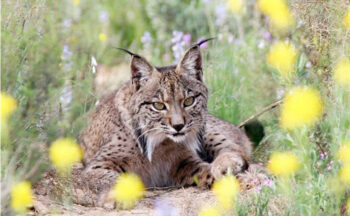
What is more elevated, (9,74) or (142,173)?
(9,74)

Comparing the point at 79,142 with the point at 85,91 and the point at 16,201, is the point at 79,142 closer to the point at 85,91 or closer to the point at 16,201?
the point at 85,91

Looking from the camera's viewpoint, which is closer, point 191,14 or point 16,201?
point 16,201

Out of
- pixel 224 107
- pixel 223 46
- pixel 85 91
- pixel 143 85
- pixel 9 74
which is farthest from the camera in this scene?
pixel 223 46

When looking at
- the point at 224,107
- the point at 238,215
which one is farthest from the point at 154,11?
the point at 238,215

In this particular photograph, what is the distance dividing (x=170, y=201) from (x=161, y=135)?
66 centimetres

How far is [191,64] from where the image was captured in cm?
593

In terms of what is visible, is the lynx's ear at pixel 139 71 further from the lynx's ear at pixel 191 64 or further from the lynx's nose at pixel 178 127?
the lynx's nose at pixel 178 127

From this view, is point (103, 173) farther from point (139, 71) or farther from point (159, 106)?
point (139, 71)

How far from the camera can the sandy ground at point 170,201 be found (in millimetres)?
4738

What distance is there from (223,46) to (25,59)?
3168mm

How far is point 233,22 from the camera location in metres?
9.09

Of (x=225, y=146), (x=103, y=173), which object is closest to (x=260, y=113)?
(x=225, y=146)

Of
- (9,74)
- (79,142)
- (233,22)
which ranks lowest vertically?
(79,142)

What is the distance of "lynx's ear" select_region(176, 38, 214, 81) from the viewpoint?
585cm
